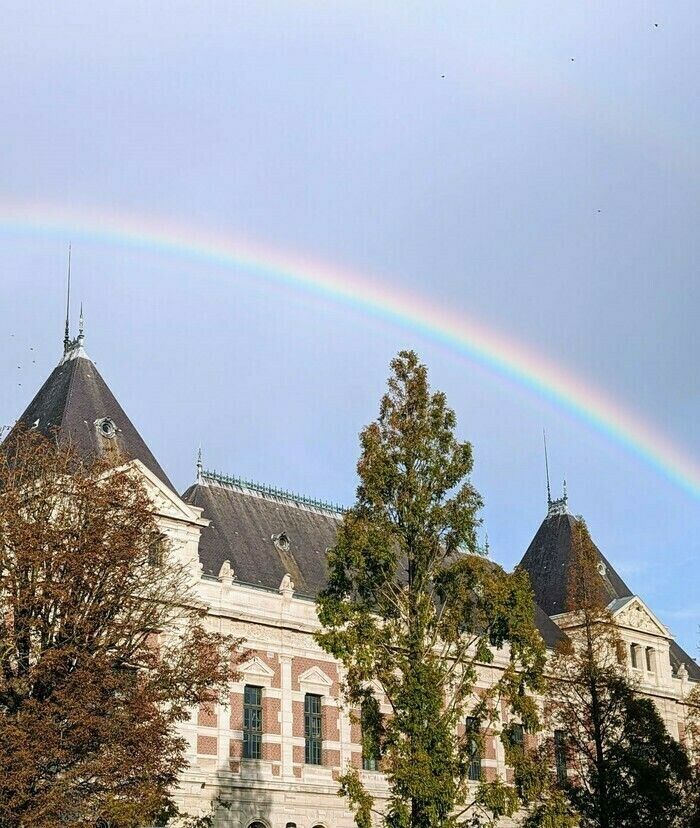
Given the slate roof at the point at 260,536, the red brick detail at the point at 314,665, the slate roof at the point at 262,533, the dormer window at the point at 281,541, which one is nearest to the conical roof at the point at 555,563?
the slate roof at the point at 262,533

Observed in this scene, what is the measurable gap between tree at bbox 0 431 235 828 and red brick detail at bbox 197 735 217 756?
9.40m

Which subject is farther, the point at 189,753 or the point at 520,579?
the point at 189,753

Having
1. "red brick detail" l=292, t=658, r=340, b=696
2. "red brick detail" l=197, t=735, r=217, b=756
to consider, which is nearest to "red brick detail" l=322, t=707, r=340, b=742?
"red brick detail" l=292, t=658, r=340, b=696

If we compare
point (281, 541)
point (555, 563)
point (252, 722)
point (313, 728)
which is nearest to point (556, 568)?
point (555, 563)

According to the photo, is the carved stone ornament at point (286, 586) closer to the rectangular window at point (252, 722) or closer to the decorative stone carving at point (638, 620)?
the rectangular window at point (252, 722)

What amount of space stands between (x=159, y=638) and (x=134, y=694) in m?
11.8

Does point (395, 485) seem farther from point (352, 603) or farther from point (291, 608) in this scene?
point (291, 608)

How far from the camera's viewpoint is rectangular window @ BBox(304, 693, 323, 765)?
39062 mm

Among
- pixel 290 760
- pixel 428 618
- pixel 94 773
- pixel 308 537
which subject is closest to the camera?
pixel 94 773

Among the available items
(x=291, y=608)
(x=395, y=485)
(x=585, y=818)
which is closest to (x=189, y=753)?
(x=291, y=608)

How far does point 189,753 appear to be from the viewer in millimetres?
35312

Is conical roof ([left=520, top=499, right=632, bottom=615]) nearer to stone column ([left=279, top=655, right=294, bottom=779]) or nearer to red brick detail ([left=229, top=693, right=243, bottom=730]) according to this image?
stone column ([left=279, top=655, right=294, bottom=779])

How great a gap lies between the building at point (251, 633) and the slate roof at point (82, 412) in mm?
46

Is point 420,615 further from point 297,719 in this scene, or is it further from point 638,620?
point 638,620
